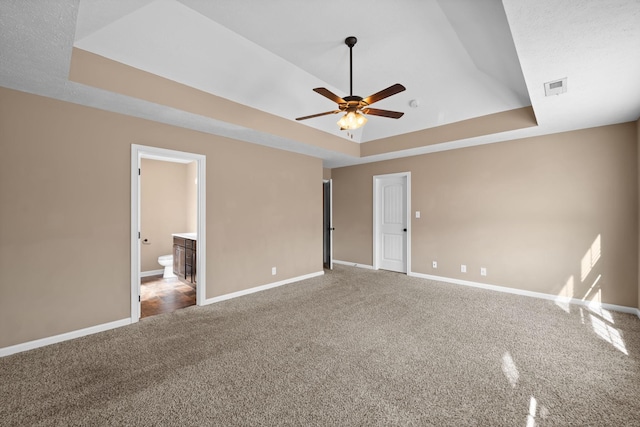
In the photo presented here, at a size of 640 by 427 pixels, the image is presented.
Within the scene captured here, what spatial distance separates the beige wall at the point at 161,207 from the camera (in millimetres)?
5797

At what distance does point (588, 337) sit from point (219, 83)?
493 cm

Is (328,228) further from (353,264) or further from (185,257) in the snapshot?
(185,257)

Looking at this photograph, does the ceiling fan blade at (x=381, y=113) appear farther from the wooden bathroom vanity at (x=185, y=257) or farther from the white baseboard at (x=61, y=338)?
the white baseboard at (x=61, y=338)

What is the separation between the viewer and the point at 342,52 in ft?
10.8

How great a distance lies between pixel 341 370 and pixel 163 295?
135 inches

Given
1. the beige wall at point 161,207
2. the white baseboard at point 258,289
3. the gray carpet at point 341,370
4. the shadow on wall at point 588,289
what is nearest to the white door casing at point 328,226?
the white baseboard at point 258,289

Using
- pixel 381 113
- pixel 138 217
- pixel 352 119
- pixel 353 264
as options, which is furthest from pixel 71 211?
pixel 353 264

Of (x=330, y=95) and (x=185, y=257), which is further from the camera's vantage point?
(x=185, y=257)

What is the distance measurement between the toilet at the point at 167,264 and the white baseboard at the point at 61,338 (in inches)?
92.1

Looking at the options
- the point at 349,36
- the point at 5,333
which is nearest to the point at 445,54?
the point at 349,36

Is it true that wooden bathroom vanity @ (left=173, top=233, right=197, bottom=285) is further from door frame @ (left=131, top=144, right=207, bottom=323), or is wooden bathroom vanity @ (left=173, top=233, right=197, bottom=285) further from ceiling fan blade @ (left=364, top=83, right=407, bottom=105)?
ceiling fan blade @ (left=364, top=83, right=407, bottom=105)

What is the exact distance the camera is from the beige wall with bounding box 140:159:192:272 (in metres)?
5.80

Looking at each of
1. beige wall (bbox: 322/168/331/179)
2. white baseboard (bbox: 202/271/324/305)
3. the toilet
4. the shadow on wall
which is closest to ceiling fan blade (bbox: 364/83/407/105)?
white baseboard (bbox: 202/271/324/305)

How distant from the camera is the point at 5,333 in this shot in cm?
257
